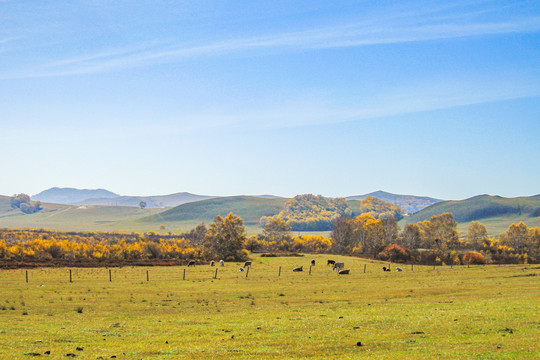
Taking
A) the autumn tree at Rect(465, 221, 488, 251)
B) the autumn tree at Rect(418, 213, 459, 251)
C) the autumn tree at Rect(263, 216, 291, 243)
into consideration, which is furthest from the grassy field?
the autumn tree at Rect(263, 216, 291, 243)

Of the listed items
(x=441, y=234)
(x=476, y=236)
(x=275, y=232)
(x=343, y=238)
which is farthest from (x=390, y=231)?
(x=275, y=232)

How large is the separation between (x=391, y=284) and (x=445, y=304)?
20640 millimetres

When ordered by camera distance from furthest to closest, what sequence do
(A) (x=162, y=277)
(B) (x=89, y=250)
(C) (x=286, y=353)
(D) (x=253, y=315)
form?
(B) (x=89, y=250)
(A) (x=162, y=277)
(D) (x=253, y=315)
(C) (x=286, y=353)

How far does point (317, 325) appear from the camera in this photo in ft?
89.5

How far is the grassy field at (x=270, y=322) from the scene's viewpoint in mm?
20469

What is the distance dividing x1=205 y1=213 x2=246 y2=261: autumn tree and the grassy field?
6225cm

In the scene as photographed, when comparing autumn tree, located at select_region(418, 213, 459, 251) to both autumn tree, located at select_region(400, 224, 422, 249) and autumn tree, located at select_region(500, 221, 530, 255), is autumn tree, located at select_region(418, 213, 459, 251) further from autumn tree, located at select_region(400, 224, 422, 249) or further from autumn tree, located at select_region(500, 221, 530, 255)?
autumn tree, located at select_region(500, 221, 530, 255)

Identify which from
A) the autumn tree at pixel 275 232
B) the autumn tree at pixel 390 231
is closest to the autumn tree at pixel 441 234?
the autumn tree at pixel 390 231

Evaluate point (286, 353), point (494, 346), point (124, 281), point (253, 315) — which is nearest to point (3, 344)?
point (286, 353)

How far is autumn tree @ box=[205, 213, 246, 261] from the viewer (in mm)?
115750

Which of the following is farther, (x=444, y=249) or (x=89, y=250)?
(x=444, y=249)

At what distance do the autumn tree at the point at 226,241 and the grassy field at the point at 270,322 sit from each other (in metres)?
62.3

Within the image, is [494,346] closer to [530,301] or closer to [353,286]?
[530,301]

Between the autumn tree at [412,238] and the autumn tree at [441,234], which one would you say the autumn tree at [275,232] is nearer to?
the autumn tree at [412,238]
